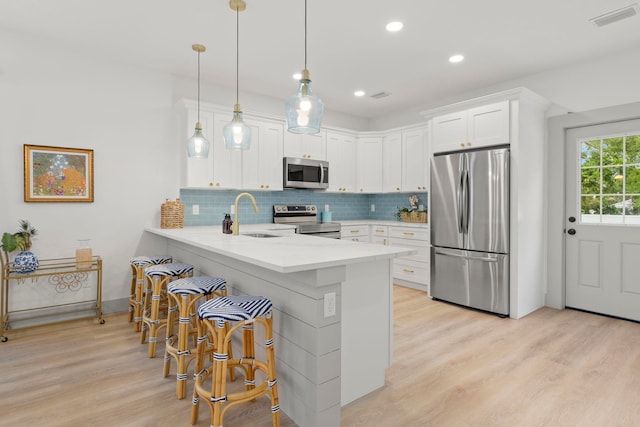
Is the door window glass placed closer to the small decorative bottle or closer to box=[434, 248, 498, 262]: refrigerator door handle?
box=[434, 248, 498, 262]: refrigerator door handle

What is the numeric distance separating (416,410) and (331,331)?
0.77 metres

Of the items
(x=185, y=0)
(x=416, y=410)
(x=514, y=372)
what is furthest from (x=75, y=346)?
(x=514, y=372)

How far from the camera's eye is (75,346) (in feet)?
9.62

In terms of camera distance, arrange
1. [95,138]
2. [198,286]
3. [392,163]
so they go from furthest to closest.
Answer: [392,163]
[95,138]
[198,286]

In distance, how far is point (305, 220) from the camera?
5352 mm

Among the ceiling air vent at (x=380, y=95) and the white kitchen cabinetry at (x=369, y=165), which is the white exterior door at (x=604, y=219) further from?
the white kitchen cabinetry at (x=369, y=165)

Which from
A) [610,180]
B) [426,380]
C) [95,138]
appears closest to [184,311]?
[426,380]

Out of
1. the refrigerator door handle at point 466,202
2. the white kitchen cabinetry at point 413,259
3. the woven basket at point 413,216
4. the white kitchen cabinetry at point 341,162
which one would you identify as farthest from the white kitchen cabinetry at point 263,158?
the refrigerator door handle at point 466,202

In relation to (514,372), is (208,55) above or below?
above

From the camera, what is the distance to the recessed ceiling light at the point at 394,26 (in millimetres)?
3012

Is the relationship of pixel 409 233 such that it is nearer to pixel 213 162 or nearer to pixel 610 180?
pixel 610 180

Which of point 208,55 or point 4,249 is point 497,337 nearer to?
point 208,55

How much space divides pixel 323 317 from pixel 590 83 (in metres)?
3.99

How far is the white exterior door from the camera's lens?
356 cm
